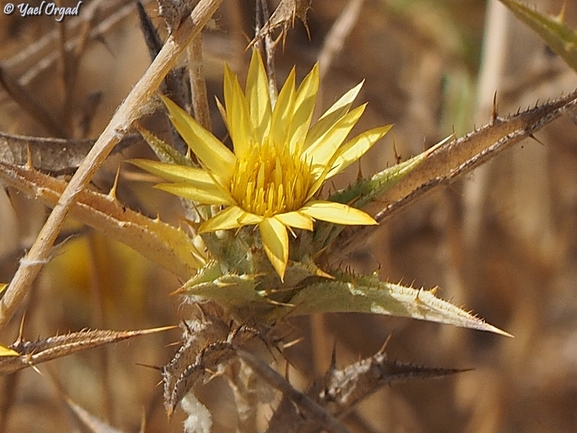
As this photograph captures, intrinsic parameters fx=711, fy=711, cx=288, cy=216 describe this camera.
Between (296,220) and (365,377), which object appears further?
(365,377)

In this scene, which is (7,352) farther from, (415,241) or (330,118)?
(415,241)

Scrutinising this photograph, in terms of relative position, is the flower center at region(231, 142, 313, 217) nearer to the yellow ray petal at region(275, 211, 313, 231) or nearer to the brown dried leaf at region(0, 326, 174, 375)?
the yellow ray petal at region(275, 211, 313, 231)

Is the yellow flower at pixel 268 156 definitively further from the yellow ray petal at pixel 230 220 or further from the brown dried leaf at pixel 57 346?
the brown dried leaf at pixel 57 346

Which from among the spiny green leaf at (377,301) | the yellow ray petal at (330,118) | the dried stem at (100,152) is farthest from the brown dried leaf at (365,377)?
the dried stem at (100,152)

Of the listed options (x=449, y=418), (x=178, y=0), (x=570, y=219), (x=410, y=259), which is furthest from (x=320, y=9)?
(x=178, y=0)

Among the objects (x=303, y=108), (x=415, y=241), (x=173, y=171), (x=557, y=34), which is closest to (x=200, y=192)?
(x=173, y=171)

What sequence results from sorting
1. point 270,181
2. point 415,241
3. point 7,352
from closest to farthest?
point 7,352, point 270,181, point 415,241

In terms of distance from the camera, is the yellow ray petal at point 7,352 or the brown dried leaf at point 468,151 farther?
the brown dried leaf at point 468,151
